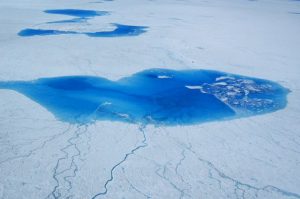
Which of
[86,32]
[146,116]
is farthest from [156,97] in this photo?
[86,32]

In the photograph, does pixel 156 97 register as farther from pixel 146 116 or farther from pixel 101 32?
pixel 101 32

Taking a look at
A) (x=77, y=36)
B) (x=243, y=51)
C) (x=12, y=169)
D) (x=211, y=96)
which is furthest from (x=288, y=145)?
(x=77, y=36)

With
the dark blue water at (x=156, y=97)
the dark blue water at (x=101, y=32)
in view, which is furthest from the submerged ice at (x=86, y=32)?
the dark blue water at (x=156, y=97)

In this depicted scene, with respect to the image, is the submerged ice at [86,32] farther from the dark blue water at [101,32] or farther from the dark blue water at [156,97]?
the dark blue water at [156,97]

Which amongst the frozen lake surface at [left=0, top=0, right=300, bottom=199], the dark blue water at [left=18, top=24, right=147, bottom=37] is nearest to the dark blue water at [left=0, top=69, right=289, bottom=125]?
the frozen lake surface at [left=0, top=0, right=300, bottom=199]

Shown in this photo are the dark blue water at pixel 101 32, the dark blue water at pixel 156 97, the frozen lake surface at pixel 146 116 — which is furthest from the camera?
the dark blue water at pixel 101 32

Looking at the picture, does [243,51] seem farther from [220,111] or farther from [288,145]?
[288,145]
